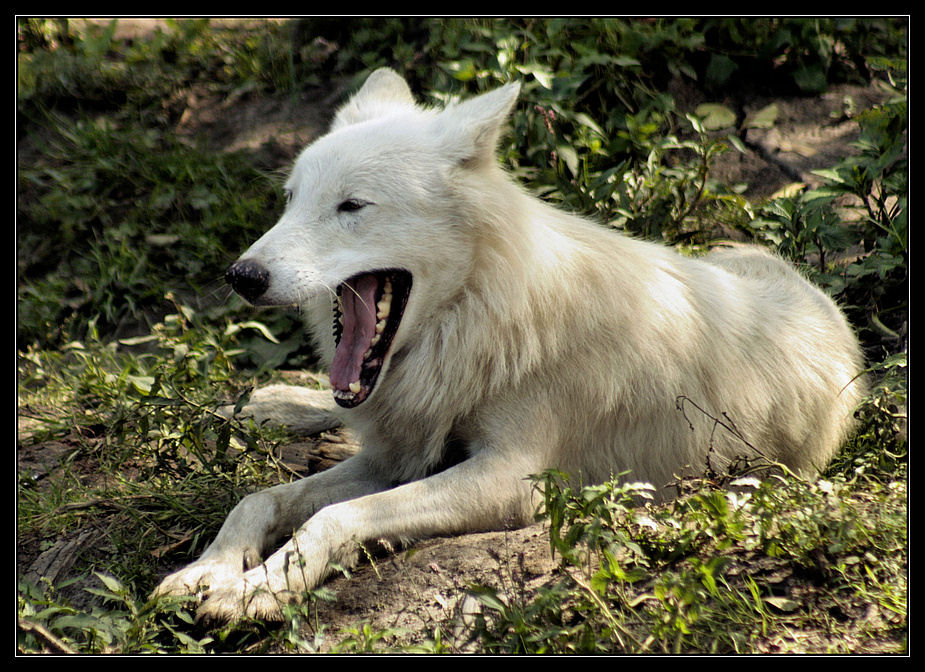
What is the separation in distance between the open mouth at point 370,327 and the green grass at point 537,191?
0.70 metres

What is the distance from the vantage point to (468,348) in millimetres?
2984

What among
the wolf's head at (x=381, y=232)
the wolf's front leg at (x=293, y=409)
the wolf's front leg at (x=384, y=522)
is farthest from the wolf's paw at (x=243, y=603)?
the wolf's front leg at (x=293, y=409)

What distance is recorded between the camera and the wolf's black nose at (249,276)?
2781 millimetres

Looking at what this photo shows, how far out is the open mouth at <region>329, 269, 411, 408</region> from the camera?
3016 mm

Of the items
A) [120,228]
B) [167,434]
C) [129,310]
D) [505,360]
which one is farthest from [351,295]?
[120,228]

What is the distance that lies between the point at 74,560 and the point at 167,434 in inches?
29.9

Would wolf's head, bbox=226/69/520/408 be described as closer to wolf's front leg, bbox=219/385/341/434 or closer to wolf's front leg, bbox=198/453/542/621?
wolf's front leg, bbox=198/453/542/621

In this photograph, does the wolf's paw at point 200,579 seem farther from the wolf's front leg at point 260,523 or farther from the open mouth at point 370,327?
the open mouth at point 370,327

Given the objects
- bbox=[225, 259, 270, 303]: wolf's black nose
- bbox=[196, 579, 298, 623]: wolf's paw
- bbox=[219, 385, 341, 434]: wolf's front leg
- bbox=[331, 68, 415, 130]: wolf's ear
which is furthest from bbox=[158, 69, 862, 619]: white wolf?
bbox=[219, 385, 341, 434]: wolf's front leg

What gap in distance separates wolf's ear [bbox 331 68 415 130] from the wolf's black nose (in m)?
1.00

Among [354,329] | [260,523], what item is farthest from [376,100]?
[260,523]

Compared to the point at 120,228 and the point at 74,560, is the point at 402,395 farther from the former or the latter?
the point at 120,228

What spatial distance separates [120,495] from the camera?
3299mm

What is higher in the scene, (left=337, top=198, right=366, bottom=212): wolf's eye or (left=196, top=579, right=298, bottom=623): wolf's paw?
(left=337, top=198, right=366, bottom=212): wolf's eye
